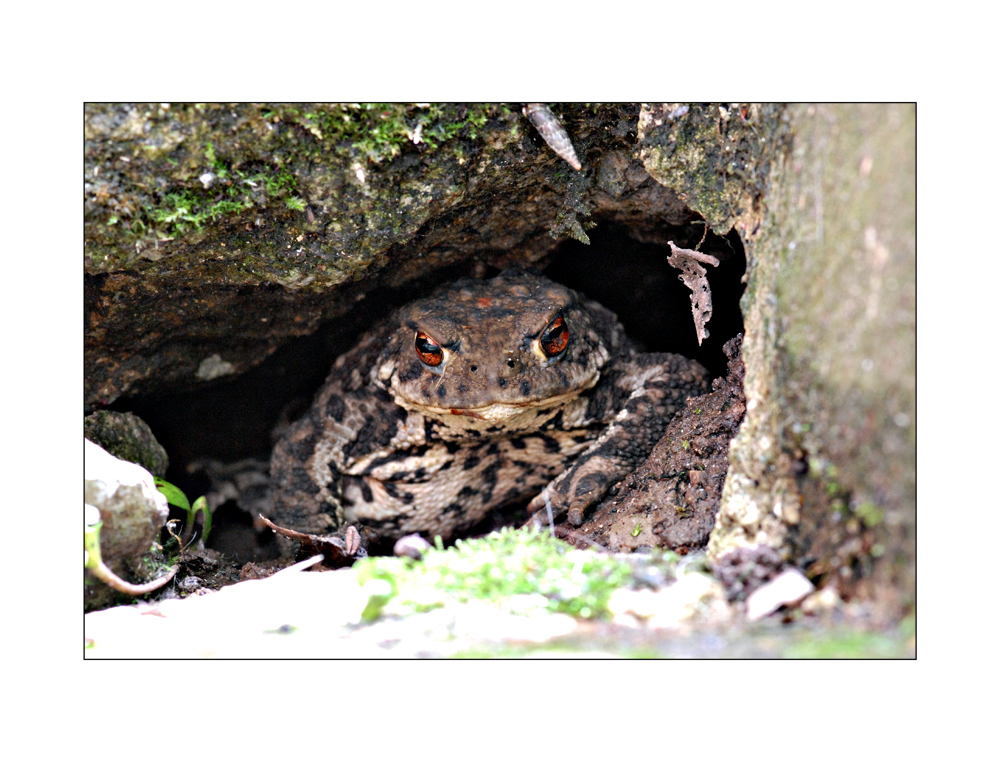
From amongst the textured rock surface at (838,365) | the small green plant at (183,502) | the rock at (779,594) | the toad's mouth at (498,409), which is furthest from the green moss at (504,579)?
the small green plant at (183,502)

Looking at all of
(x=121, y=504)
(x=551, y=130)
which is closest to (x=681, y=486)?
(x=551, y=130)

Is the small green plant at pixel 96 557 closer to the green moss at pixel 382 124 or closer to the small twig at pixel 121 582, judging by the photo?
the small twig at pixel 121 582

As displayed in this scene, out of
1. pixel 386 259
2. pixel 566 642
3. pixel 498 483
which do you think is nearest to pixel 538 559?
pixel 566 642

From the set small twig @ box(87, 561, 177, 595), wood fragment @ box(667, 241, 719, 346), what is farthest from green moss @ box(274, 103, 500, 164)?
small twig @ box(87, 561, 177, 595)

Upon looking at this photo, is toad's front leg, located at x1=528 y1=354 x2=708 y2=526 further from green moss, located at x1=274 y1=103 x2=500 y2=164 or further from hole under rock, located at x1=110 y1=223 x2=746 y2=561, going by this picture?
green moss, located at x1=274 y1=103 x2=500 y2=164

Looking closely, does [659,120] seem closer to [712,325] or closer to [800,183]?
[800,183]

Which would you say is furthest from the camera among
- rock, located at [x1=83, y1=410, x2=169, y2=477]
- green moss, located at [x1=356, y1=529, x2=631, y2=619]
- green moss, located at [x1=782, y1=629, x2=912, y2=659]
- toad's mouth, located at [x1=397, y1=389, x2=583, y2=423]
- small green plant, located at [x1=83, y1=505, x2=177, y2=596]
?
rock, located at [x1=83, y1=410, x2=169, y2=477]
